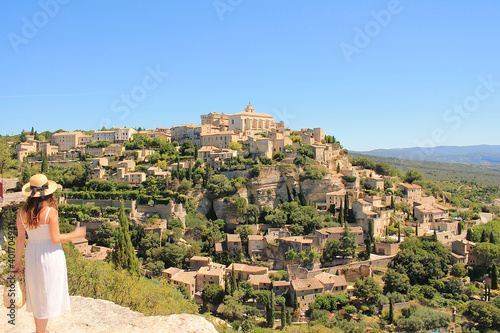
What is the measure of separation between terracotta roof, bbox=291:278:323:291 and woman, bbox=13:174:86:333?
23.0 meters

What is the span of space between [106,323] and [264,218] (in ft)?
99.2

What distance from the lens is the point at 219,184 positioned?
1462 inches

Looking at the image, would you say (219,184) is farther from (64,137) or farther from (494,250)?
(64,137)

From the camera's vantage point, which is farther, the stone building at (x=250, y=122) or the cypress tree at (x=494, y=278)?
the stone building at (x=250, y=122)

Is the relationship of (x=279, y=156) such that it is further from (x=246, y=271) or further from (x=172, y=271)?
(x=172, y=271)

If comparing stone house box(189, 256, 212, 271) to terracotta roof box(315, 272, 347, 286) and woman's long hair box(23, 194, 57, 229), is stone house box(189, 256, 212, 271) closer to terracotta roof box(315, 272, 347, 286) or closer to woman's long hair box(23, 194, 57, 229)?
terracotta roof box(315, 272, 347, 286)

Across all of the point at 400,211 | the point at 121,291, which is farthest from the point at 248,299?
the point at 400,211

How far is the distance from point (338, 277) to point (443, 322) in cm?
746

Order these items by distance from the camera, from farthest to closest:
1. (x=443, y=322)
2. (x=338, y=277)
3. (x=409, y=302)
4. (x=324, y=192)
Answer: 1. (x=324, y=192)
2. (x=338, y=277)
3. (x=409, y=302)
4. (x=443, y=322)

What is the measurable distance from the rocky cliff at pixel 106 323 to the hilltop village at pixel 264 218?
62.7 ft

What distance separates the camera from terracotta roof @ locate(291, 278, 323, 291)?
2553cm

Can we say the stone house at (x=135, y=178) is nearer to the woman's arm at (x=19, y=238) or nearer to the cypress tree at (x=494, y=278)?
the cypress tree at (x=494, y=278)

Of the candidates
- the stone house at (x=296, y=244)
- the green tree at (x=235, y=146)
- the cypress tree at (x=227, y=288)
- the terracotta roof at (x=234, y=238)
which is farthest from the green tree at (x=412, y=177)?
the cypress tree at (x=227, y=288)

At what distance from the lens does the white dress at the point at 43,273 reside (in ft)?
13.0
